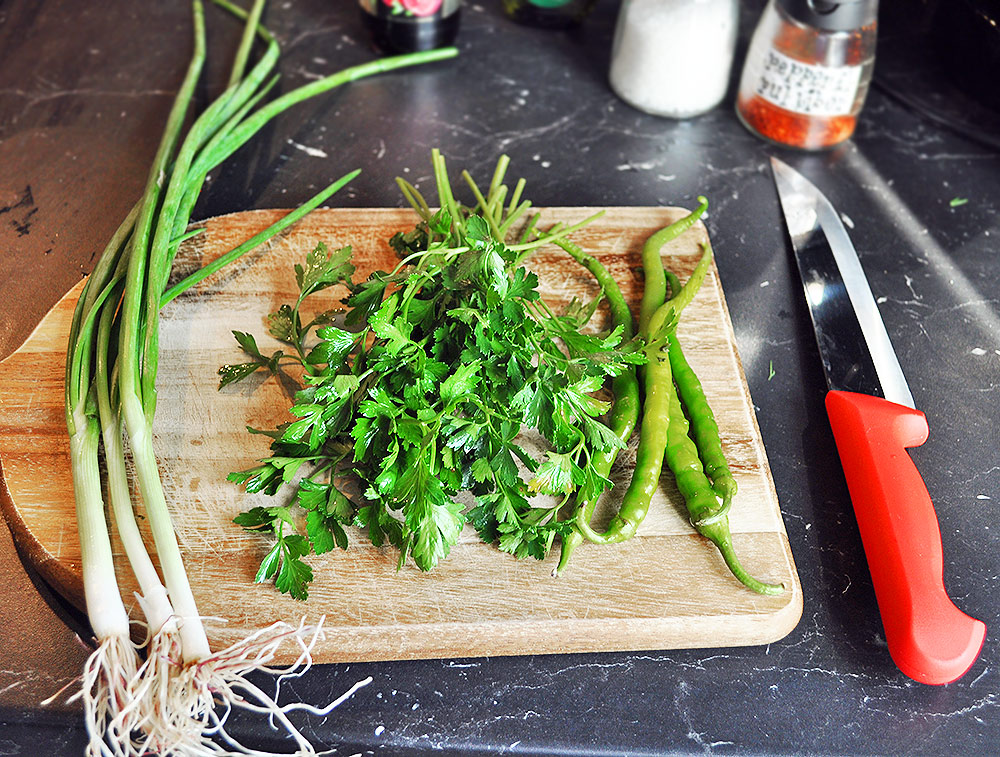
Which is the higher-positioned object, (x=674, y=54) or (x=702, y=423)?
(x=674, y=54)

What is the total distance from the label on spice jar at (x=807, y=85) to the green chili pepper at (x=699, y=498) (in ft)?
2.50

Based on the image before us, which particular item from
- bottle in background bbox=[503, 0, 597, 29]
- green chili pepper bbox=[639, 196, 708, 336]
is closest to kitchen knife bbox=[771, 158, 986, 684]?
green chili pepper bbox=[639, 196, 708, 336]

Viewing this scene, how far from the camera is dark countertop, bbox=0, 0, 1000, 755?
942 mm

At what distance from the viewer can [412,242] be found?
4.19ft

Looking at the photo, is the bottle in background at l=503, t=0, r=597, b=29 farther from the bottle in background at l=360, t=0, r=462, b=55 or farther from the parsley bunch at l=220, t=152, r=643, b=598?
the parsley bunch at l=220, t=152, r=643, b=598

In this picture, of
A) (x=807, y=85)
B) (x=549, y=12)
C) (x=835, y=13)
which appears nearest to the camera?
(x=835, y=13)

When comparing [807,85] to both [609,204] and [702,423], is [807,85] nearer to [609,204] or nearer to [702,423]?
[609,204]

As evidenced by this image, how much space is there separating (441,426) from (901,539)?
565 millimetres

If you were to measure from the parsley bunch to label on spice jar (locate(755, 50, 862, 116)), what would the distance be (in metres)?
0.77

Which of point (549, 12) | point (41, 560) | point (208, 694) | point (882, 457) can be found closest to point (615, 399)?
point (882, 457)

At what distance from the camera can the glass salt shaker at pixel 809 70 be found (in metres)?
1.43

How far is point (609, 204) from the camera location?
156 cm

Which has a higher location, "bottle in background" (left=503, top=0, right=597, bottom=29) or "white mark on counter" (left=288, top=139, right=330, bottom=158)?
"bottle in background" (left=503, top=0, right=597, bottom=29)

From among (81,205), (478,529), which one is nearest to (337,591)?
(478,529)
